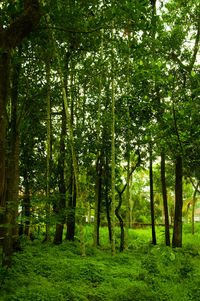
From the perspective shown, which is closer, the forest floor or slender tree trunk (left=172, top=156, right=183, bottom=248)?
the forest floor

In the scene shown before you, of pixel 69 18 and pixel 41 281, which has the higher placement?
pixel 69 18

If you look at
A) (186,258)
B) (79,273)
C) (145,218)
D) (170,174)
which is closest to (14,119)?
(79,273)

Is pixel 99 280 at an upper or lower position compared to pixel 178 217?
lower

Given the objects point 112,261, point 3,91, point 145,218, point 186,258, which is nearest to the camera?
point 3,91

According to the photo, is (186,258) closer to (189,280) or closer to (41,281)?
(189,280)

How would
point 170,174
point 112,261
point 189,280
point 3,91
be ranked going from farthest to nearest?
point 170,174 < point 112,261 < point 189,280 < point 3,91

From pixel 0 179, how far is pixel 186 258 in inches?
289

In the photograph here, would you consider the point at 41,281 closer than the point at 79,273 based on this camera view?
Yes

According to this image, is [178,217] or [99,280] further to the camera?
[178,217]

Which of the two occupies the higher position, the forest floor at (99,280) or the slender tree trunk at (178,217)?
the slender tree trunk at (178,217)

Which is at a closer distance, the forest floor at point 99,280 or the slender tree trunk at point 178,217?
the forest floor at point 99,280

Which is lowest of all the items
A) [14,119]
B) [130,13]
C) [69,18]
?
[14,119]

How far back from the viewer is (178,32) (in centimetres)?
1190

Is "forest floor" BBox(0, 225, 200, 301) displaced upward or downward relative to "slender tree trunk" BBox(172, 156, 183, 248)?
downward
